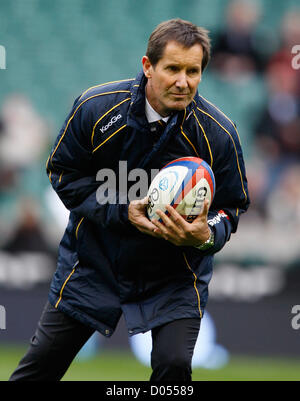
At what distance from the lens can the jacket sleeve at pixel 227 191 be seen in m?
4.49

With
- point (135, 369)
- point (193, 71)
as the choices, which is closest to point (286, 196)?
point (135, 369)

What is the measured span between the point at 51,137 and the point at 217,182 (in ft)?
16.0

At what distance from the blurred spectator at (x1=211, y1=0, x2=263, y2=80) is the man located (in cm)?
476

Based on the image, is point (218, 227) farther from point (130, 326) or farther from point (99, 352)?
point (99, 352)

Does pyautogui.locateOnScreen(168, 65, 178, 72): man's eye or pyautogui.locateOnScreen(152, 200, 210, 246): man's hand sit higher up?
pyautogui.locateOnScreen(168, 65, 178, 72): man's eye

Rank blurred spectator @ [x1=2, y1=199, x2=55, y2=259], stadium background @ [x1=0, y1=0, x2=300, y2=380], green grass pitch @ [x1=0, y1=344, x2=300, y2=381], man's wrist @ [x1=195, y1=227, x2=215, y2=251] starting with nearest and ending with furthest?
1. man's wrist @ [x1=195, y1=227, x2=215, y2=251]
2. green grass pitch @ [x1=0, y1=344, x2=300, y2=381]
3. stadium background @ [x1=0, y1=0, x2=300, y2=380]
4. blurred spectator @ [x1=2, y1=199, x2=55, y2=259]

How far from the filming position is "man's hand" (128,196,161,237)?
14.0ft

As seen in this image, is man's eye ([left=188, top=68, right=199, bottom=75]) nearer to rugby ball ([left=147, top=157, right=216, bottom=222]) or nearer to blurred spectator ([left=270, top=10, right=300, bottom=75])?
rugby ball ([left=147, top=157, right=216, bottom=222])

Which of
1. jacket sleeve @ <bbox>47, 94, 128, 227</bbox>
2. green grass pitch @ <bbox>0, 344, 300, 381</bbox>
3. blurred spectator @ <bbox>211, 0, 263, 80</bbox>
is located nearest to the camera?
jacket sleeve @ <bbox>47, 94, 128, 227</bbox>

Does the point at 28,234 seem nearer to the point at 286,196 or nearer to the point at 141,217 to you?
the point at 286,196

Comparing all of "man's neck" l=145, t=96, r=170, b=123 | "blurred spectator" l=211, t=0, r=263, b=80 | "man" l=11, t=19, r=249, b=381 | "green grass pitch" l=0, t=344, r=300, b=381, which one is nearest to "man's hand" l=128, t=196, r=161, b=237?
"man" l=11, t=19, r=249, b=381

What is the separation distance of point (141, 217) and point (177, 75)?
0.78m

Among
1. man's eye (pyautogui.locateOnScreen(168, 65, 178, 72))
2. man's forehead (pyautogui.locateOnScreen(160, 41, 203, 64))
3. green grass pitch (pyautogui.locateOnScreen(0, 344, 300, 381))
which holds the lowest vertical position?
green grass pitch (pyautogui.locateOnScreen(0, 344, 300, 381))

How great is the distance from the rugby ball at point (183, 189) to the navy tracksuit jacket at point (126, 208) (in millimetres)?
214
